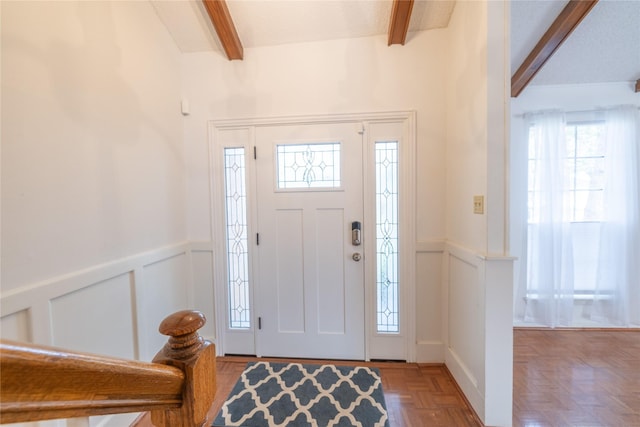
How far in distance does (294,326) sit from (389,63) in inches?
95.1

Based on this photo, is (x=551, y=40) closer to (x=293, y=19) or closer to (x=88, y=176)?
(x=293, y=19)

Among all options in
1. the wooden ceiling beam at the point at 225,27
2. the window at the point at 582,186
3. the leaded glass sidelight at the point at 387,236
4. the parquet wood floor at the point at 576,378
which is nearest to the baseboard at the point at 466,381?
the parquet wood floor at the point at 576,378

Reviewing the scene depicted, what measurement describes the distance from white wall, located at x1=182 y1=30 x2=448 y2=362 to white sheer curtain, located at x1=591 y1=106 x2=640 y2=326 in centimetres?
192

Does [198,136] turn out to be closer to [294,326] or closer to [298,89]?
[298,89]

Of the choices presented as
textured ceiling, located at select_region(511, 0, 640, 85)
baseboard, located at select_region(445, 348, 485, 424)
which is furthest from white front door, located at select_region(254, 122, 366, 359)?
textured ceiling, located at select_region(511, 0, 640, 85)

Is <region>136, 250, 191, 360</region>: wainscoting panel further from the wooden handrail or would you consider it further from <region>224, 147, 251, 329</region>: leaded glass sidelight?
the wooden handrail

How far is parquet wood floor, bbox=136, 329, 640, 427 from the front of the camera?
166cm

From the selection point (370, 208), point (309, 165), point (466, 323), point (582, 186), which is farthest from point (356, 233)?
point (582, 186)

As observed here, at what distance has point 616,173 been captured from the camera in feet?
8.46

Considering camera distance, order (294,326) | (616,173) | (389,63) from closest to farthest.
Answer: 1. (389,63)
2. (294,326)
3. (616,173)

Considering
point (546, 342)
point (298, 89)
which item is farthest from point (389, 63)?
point (546, 342)

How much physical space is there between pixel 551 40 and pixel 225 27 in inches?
103

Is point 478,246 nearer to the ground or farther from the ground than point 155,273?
farther from the ground

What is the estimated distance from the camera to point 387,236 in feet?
7.38
